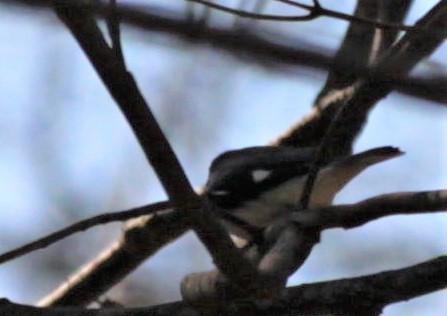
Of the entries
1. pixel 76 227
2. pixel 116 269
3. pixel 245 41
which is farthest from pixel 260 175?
pixel 245 41

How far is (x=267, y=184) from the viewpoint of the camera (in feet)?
6.94

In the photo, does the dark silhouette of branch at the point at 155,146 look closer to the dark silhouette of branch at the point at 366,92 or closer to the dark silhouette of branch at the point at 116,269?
the dark silhouette of branch at the point at 366,92

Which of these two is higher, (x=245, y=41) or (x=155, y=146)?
(x=155, y=146)

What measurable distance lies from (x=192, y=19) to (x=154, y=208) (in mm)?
559

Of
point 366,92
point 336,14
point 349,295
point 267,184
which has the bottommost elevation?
point 349,295

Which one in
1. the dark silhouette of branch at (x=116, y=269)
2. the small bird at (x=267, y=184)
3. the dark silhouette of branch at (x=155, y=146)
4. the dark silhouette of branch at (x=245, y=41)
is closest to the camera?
the dark silhouette of branch at (x=245, y=41)

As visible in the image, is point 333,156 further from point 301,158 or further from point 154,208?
point 154,208

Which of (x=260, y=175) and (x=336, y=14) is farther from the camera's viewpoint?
(x=260, y=175)

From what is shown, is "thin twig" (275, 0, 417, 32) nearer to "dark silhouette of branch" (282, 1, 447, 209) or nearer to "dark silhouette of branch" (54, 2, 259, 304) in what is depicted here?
"dark silhouette of branch" (282, 1, 447, 209)

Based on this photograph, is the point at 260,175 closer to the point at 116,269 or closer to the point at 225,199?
the point at 225,199

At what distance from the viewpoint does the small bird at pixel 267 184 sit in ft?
6.34

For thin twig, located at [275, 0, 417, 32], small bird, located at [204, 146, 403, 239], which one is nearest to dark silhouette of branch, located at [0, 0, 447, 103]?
thin twig, located at [275, 0, 417, 32]

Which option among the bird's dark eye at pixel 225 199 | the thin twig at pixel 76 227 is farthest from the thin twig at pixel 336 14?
the bird's dark eye at pixel 225 199

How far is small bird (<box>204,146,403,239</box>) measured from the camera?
1.93 m
